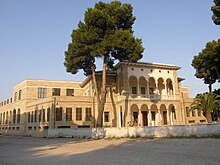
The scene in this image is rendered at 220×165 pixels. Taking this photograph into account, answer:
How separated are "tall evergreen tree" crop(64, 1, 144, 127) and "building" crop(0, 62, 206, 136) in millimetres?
5506

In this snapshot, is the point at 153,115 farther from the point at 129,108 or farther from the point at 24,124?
the point at 24,124

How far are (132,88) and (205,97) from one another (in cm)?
1338

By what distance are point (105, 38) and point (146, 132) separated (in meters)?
13.0

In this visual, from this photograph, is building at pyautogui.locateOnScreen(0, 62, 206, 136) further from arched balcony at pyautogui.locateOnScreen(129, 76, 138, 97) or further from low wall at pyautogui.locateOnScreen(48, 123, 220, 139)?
low wall at pyautogui.locateOnScreen(48, 123, 220, 139)

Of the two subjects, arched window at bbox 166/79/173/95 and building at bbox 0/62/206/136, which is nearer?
building at bbox 0/62/206/136

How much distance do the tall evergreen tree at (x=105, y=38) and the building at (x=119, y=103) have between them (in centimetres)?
551

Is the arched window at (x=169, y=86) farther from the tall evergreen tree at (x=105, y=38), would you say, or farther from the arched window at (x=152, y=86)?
the tall evergreen tree at (x=105, y=38)

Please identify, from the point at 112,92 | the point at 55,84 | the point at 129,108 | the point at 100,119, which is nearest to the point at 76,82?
the point at 55,84

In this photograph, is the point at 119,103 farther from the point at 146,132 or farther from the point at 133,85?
the point at 146,132

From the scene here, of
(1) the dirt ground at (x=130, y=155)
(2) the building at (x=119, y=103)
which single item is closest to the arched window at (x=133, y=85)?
(2) the building at (x=119, y=103)

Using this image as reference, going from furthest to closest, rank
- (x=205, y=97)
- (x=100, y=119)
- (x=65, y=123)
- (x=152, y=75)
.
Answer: (x=152, y=75) → (x=65, y=123) → (x=100, y=119) → (x=205, y=97)

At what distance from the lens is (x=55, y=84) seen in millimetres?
42656

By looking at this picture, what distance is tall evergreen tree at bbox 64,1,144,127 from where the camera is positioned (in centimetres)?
2802

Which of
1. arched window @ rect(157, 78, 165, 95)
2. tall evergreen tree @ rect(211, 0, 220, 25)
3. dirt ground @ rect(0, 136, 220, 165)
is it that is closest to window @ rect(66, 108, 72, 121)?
arched window @ rect(157, 78, 165, 95)
